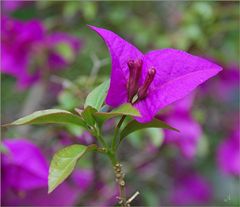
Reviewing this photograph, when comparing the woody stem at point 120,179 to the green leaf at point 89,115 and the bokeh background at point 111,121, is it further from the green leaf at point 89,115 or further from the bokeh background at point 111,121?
the bokeh background at point 111,121

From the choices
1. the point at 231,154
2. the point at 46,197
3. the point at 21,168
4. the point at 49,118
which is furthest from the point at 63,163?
the point at 231,154

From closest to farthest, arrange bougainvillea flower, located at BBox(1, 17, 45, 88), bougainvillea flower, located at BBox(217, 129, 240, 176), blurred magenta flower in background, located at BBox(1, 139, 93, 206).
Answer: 1. blurred magenta flower in background, located at BBox(1, 139, 93, 206)
2. bougainvillea flower, located at BBox(1, 17, 45, 88)
3. bougainvillea flower, located at BBox(217, 129, 240, 176)

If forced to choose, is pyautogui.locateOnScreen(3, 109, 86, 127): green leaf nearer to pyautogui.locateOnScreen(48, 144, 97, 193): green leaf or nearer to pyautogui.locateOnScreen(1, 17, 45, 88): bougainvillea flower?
pyautogui.locateOnScreen(48, 144, 97, 193): green leaf

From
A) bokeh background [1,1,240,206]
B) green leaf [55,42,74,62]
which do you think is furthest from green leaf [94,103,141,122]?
green leaf [55,42,74,62]

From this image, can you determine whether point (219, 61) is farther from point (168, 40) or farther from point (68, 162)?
point (68, 162)

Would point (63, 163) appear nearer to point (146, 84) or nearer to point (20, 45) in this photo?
point (146, 84)

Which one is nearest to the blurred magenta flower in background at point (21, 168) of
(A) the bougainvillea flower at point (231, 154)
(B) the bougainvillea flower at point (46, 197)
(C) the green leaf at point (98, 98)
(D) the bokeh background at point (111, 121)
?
(D) the bokeh background at point (111, 121)

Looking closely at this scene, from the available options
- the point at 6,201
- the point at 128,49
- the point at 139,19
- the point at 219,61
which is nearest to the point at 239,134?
the point at 219,61
